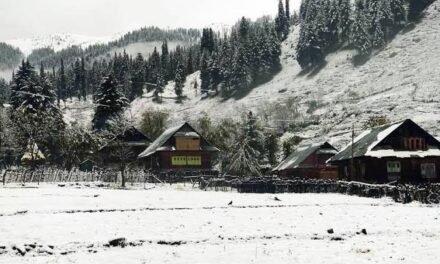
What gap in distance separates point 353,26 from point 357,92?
26.0m

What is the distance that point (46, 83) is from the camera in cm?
9475

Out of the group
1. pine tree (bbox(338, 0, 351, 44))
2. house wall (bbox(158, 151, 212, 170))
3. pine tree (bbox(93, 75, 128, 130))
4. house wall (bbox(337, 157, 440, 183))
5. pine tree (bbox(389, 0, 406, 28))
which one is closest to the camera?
house wall (bbox(337, 157, 440, 183))

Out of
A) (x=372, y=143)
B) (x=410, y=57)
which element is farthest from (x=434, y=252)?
(x=410, y=57)

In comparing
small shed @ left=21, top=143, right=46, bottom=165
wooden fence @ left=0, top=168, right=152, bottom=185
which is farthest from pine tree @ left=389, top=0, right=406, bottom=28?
wooden fence @ left=0, top=168, right=152, bottom=185

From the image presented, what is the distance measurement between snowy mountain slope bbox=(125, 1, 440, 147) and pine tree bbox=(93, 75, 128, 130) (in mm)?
38431

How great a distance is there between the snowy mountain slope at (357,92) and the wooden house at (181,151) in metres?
27.1

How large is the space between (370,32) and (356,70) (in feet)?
43.9

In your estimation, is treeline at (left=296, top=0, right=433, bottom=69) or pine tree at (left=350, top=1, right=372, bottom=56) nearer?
pine tree at (left=350, top=1, right=372, bottom=56)

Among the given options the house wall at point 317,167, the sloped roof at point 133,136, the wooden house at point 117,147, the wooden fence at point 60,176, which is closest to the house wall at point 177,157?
the wooden house at point 117,147

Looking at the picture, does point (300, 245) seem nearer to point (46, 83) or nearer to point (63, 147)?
point (63, 147)

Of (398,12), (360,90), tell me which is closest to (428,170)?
(360,90)

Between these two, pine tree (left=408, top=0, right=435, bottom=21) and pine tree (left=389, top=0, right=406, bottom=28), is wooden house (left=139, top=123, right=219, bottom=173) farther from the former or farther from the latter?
pine tree (left=408, top=0, right=435, bottom=21)

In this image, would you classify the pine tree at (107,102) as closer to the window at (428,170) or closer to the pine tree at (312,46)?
the window at (428,170)

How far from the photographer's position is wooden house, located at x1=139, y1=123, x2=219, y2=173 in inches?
3097
